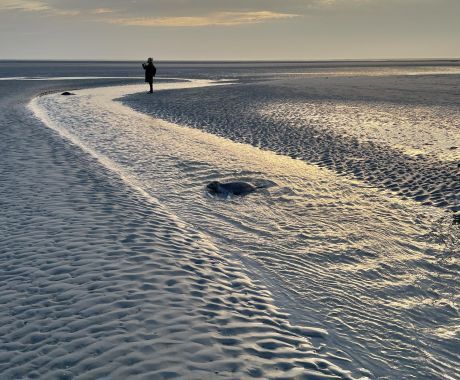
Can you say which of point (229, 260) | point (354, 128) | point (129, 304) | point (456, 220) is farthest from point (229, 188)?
Result: point (354, 128)

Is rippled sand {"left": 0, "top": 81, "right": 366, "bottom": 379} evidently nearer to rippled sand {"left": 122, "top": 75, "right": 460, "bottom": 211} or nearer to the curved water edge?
the curved water edge

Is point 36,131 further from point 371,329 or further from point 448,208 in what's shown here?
point 371,329

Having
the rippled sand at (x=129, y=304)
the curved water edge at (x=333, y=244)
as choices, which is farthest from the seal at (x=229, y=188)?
the rippled sand at (x=129, y=304)

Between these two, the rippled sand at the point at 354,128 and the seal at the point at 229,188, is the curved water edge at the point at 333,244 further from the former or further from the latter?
the rippled sand at the point at 354,128

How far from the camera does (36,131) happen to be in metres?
23.0

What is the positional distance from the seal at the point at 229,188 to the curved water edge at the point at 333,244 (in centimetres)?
32

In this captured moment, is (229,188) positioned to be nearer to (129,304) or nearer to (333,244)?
(333,244)

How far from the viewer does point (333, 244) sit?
1034 cm

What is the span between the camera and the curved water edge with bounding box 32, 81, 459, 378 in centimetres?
686

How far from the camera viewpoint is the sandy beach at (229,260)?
613 cm

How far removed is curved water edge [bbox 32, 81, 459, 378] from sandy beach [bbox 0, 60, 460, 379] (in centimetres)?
4

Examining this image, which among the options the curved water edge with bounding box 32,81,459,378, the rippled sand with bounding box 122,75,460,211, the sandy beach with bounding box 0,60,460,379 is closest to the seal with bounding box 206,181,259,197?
the curved water edge with bounding box 32,81,459,378

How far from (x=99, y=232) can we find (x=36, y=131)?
48.0 ft

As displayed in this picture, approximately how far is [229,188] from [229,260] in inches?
197
